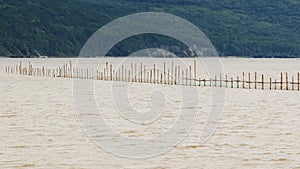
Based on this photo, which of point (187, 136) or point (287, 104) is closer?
point (187, 136)

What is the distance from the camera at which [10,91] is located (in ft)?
328

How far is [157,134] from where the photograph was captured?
51.3 meters

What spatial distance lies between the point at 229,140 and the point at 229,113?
19.2m

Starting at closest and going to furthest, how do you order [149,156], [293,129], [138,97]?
[149,156] < [293,129] < [138,97]

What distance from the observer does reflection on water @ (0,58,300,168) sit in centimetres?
4081

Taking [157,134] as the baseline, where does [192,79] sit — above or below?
below

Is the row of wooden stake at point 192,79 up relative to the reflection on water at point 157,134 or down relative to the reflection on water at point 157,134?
down

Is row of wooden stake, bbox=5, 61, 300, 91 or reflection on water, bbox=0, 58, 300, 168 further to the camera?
row of wooden stake, bbox=5, 61, 300, 91

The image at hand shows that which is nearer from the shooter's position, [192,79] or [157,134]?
[157,134]

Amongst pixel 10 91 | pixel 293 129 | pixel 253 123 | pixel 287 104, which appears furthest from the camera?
pixel 10 91

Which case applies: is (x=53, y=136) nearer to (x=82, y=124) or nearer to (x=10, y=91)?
(x=82, y=124)

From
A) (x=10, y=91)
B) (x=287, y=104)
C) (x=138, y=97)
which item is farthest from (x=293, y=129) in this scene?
(x=10, y=91)

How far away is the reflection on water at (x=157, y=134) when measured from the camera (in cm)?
4081

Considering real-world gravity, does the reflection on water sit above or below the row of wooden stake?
above
